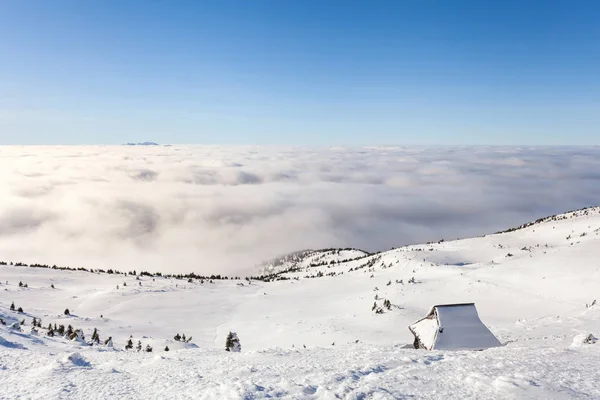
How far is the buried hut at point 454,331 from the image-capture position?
15688 mm

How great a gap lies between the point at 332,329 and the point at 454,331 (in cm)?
939

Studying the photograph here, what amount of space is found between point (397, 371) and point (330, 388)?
217cm

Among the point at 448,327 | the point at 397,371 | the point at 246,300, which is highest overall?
the point at 397,371

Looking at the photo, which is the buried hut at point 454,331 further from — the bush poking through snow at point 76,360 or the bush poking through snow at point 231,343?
the bush poking through snow at point 76,360

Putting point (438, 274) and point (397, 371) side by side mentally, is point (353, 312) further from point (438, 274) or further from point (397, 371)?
point (397, 371)

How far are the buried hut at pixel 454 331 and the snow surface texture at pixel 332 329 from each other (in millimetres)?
2449

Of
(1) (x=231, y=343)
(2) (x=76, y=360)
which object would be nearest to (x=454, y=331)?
(1) (x=231, y=343)

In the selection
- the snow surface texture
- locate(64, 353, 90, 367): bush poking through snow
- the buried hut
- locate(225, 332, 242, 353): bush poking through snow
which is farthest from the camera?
locate(225, 332, 242, 353): bush poking through snow

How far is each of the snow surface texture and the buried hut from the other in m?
2.45

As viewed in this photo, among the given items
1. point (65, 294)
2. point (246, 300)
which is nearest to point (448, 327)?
point (246, 300)

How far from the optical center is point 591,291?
86.9ft

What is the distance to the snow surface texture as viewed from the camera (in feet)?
24.9

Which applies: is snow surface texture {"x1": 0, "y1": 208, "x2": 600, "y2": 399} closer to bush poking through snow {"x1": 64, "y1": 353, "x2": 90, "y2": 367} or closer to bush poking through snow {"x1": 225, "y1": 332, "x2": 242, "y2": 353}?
bush poking through snow {"x1": 64, "y1": 353, "x2": 90, "y2": 367}

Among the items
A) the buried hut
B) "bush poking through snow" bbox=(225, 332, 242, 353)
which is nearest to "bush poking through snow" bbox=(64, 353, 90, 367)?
"bush poking through snow" bbox=(225, 332, 242, 353)
